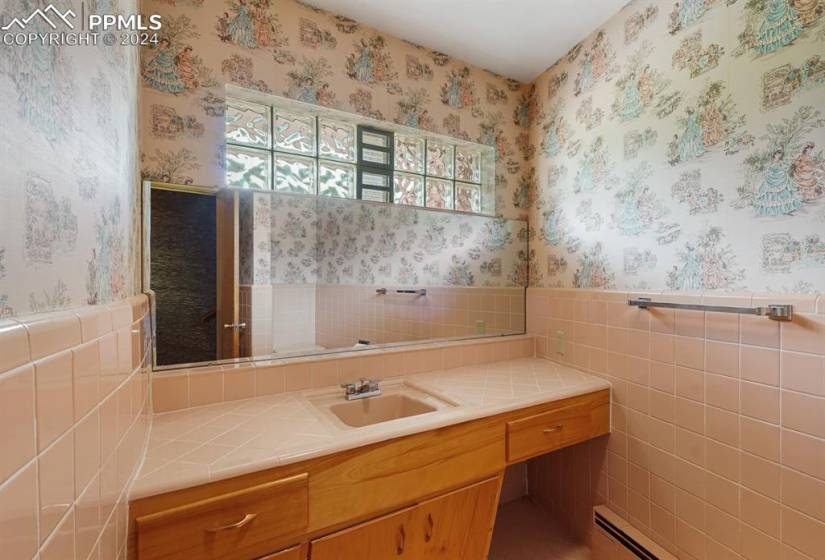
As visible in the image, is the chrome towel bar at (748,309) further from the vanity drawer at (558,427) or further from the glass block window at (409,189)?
the glass block window at (409,189)

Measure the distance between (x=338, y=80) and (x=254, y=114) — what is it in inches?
16.4

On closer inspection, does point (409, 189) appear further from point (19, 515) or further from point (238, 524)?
point (19, 515)

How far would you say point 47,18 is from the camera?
43 cm

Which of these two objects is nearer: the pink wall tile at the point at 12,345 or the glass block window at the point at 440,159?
the pink wall tile at the point at 12,345

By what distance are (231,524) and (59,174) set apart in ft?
2.74

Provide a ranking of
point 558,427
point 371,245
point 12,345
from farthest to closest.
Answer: point 371,245 < point 558,427 < point 12,345

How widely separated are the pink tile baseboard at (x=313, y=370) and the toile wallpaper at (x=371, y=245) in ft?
1.16

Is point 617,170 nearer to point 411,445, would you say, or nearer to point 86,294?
point 411,445

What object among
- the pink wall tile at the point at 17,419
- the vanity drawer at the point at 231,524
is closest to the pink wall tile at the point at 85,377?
the pink wall tile at the point at 17,419

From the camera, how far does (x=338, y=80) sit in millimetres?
1641

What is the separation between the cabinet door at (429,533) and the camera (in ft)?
3.31

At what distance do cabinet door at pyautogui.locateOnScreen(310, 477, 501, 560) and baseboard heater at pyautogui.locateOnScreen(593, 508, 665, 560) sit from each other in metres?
0.61


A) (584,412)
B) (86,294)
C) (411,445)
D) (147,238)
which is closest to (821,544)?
(584,412)

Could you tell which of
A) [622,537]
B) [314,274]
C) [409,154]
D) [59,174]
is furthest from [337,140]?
[622,537]
